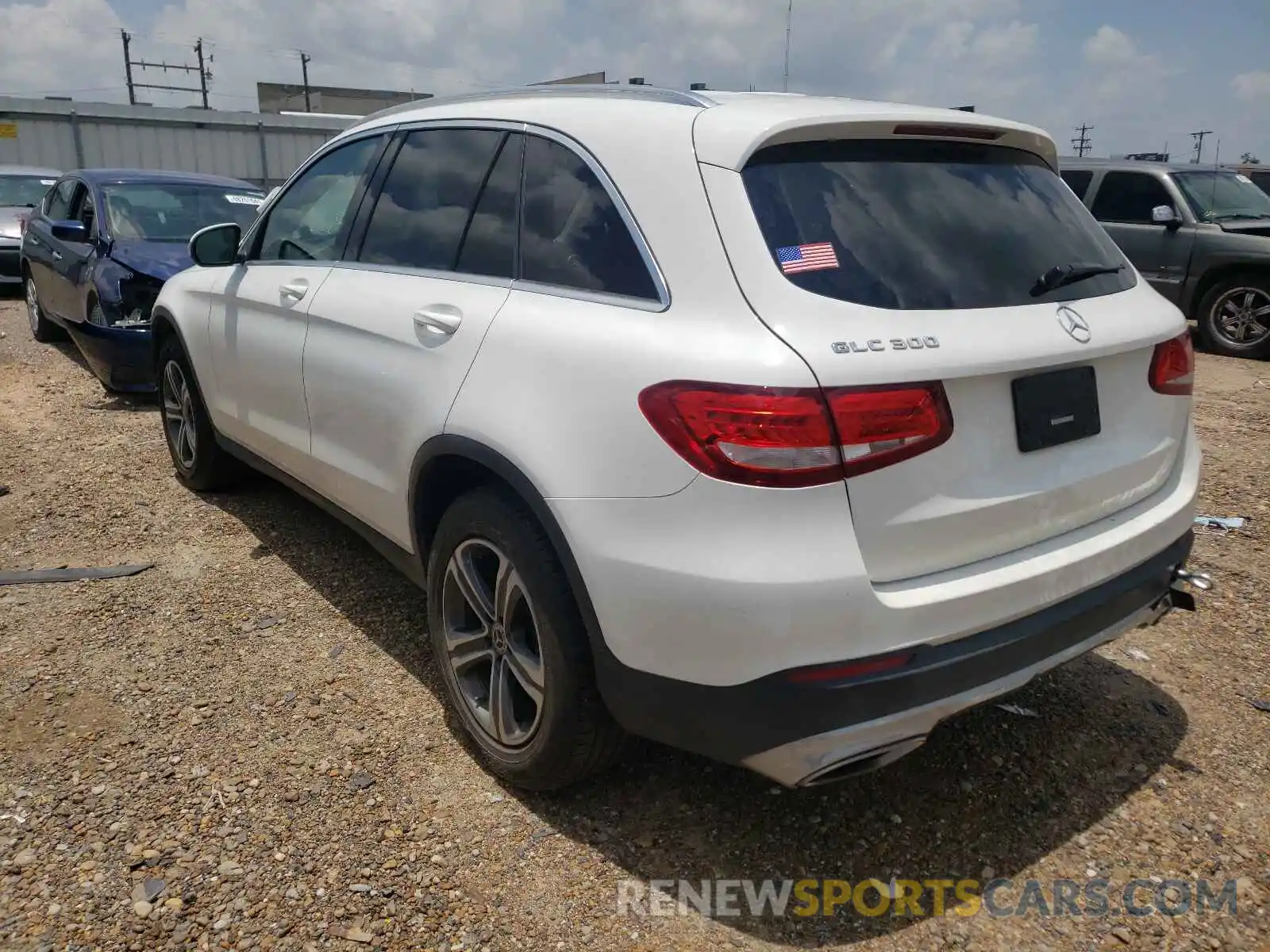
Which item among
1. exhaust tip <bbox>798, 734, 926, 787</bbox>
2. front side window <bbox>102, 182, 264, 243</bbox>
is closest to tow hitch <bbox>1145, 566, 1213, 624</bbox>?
exhaust tip <bbox>798, 734, 926, 787</bbox>

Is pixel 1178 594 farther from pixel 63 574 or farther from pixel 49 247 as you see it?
pixel 49 247

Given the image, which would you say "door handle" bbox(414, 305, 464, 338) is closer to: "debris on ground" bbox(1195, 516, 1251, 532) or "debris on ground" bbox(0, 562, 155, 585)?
"debris on ground" bbox(0, 562, 155, 585)

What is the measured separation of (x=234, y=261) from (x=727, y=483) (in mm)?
3191

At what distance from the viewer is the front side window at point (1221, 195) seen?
399 inches

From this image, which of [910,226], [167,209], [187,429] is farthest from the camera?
[167,209]

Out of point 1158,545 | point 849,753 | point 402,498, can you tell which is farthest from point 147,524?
point 1158,545

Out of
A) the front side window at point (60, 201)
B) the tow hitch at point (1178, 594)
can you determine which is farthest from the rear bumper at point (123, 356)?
the tow hitch at point (1178, 594)

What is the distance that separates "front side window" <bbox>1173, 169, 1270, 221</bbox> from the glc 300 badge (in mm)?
9790

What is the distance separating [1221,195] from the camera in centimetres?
1039

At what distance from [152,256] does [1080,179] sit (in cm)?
941

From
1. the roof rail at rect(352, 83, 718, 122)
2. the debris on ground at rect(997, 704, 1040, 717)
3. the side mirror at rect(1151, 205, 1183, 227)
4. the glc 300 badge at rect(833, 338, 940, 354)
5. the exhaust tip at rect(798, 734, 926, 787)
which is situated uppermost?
the roof rail at rect(352, 83, 718, 122)

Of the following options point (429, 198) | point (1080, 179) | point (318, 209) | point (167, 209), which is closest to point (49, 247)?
point (167, 209)

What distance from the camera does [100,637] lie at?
362cm

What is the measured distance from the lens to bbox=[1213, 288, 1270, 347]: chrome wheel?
31.5 ft
